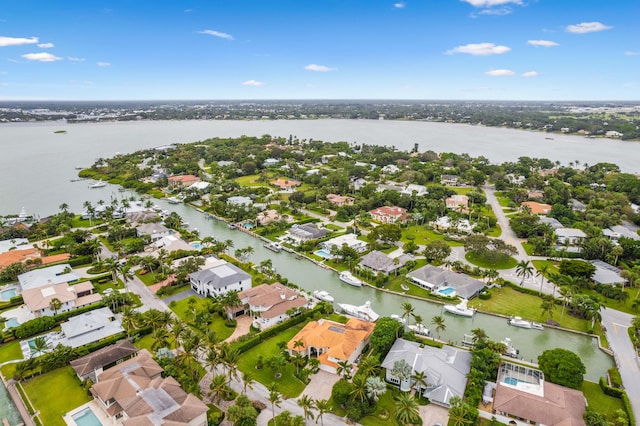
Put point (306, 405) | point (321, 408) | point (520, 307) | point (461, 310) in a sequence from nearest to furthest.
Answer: point (321, 408) → point (306, 405) → point (461, 310) → point (520, 307)

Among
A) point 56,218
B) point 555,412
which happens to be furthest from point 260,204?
point 555,412

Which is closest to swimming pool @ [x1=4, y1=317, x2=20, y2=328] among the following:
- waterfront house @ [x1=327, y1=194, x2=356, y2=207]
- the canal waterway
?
the canal waterway

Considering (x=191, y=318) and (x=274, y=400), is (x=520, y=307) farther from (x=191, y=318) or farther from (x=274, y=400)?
(x=191, y=318)

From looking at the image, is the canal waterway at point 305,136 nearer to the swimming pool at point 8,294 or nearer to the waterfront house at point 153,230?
the waterfront house at point 153,230

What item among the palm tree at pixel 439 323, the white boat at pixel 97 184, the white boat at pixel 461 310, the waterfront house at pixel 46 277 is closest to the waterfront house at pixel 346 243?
the white boat at pixel 461 310

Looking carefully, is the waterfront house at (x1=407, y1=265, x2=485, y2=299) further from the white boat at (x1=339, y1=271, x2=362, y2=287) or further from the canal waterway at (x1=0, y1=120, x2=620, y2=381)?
the white boat at (x1=339, y1=271, x2=362, y2=287)

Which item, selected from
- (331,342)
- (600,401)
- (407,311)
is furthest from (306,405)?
(600,401)
